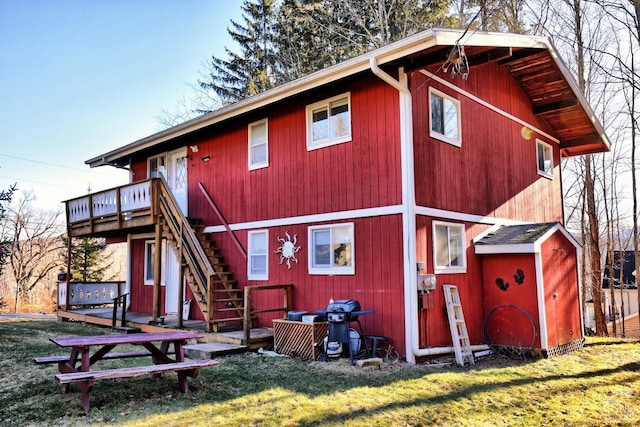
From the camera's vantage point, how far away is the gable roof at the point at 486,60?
24.1 feet

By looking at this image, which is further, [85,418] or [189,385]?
[189,385]

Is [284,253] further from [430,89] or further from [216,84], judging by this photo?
[216,84]

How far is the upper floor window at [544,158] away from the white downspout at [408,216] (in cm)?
587

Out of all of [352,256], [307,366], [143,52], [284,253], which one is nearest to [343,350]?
[307,366]

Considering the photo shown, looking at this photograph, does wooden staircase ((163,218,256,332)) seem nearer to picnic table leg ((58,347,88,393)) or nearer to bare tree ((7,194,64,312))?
picnic table leg ((58,347,88,393))

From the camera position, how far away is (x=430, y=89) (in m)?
8.63

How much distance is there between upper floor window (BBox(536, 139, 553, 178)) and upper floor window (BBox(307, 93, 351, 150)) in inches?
237

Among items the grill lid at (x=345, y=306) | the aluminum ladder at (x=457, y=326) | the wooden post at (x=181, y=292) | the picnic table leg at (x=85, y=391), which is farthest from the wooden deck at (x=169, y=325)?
the picnic table leg at (x=85, y=391)

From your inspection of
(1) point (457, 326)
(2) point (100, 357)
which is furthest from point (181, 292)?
(1) point (457, 326)

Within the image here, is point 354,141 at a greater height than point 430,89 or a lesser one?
lesser

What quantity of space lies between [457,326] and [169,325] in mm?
5865

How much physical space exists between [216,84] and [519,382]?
70.2 feet

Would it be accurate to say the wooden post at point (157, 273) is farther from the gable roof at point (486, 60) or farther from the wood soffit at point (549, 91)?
the wood soffit at point (549, 91)

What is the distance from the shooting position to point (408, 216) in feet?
25.4
